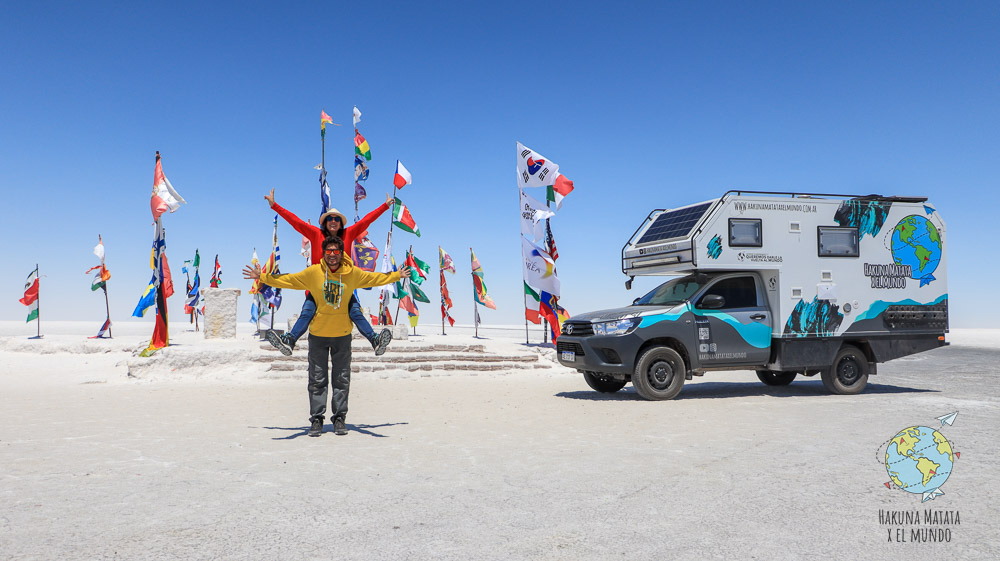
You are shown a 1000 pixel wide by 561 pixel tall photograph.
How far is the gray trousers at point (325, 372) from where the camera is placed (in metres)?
7.14

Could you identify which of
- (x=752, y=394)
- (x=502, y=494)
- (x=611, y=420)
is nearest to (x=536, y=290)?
(x=752, y=394)

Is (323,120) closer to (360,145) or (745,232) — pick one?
(360,145)

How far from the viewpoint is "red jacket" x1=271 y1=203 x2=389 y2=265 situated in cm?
793

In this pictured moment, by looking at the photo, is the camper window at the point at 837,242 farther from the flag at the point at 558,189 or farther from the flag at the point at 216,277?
the flag at the point at 216,277

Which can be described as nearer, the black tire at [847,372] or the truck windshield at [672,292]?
the truck windshield at [672,292]

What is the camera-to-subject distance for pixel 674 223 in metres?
10.6

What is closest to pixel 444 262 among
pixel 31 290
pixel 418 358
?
pixel 418 358

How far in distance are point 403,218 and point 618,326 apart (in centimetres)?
1297

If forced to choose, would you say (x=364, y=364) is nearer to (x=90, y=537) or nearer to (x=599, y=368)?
(x=599, y=368)

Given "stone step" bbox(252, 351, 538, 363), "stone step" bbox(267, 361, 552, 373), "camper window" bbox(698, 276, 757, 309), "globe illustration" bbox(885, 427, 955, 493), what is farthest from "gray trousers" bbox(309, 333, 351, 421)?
"stone step" bbox(252, 351, 538, 363)

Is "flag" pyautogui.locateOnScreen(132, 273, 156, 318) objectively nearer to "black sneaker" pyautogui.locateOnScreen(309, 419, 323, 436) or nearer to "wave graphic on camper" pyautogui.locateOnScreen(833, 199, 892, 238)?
"black sneaker" pyautogui.locateOnScreen(309, 419, 323, 436)

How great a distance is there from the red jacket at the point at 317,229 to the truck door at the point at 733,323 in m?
5.39

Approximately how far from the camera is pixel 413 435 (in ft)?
23.2

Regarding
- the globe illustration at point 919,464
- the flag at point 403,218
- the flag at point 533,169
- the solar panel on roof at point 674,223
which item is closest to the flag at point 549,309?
the flag at point 533,169
